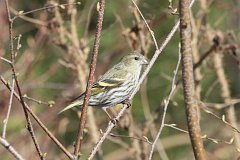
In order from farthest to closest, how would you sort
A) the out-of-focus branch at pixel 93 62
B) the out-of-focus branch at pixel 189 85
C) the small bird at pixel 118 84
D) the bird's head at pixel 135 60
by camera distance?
the bird's head at pixel 135 60
the small bird at pixel 118 84
the out-of-focus branch at pixel 93 62
the out-of-focus branch at pixel 189 85

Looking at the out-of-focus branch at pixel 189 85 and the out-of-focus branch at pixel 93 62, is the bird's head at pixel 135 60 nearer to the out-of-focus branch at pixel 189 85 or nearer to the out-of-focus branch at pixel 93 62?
the out-of-focus branch at pixel 93 62

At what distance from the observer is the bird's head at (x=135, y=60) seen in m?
5.68

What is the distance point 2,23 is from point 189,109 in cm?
543

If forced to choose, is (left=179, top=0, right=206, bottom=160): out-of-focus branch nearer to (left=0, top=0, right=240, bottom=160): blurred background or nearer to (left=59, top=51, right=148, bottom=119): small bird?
(left=0, top=0, right=240, bottom=160): blurred background

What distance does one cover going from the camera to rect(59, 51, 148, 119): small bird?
5.57m

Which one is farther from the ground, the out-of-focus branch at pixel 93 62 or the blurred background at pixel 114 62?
the out-of-focus branch at pixel 93 62

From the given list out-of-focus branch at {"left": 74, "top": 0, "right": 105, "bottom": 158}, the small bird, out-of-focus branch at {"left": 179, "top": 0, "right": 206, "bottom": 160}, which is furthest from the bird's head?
out-of-focus branch at {"left": 179, "top": 0, "right": 206, "bottom": 160}

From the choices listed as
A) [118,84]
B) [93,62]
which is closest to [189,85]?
[93,62]

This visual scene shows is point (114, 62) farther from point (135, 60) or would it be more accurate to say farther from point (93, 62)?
point (93, 62)

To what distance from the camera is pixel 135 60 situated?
19.1 ft

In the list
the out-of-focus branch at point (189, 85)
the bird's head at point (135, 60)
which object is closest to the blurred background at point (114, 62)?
the bird's head at point (135, 60)

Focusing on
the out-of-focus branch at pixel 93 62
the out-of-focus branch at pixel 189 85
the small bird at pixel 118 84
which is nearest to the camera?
the out-of-focus branch at pixel 189 85

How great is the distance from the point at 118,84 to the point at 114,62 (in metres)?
2.89

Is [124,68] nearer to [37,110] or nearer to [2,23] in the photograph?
[2,23]
